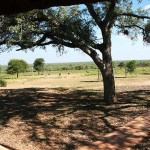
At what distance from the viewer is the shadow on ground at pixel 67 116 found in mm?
10203

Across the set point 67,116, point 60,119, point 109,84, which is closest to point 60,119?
point 60,119

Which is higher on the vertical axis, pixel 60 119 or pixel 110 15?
pixel 110 15

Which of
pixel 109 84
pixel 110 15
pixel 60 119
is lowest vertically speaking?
pixel 60 119

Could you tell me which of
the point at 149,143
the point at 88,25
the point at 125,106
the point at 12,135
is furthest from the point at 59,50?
the point at 149,143

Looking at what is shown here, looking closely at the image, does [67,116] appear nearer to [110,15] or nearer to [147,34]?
[110,15]

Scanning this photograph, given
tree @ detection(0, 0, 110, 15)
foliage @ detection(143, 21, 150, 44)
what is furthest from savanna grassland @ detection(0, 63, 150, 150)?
tree @ detection(0, 0, 110, 15)

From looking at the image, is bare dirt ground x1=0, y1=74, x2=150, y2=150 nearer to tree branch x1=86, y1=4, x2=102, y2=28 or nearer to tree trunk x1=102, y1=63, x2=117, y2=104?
tree trunk x1=102, y1=63, x2=117, y2=104

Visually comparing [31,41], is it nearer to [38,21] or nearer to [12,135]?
[38,21]

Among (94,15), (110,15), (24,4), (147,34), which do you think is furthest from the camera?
(147,34)

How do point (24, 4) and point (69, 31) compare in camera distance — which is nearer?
point (24, 4)

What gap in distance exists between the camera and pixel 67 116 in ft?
41.1

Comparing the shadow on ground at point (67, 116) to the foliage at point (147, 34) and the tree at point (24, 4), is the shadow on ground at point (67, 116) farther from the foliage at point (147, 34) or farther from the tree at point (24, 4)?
the tree at point (24, 4)

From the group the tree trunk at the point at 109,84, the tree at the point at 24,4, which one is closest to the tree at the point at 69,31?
the tree trunk at the point at 109,84

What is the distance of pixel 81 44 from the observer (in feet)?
46.9
